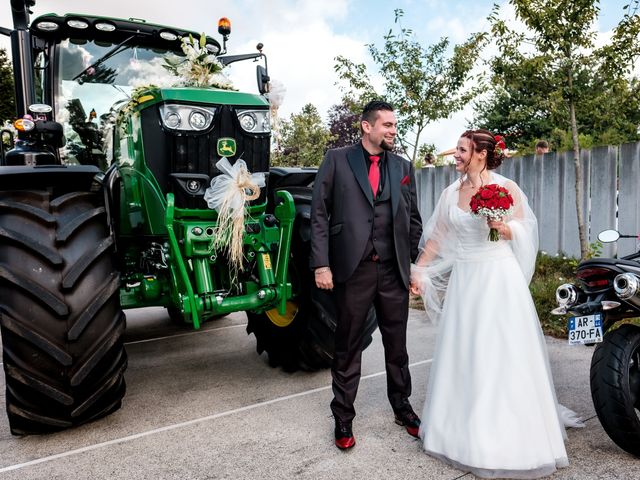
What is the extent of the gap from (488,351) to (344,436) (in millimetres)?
878

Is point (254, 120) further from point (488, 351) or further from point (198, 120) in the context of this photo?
point (488, 351)

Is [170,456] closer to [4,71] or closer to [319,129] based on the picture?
[319,129]

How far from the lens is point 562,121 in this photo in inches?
262

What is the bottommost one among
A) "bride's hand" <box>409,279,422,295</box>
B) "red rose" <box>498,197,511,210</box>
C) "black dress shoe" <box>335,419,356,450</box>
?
"black dress shoe" <box>335,419,356,450</box>

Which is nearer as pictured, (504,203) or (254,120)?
(504,203)

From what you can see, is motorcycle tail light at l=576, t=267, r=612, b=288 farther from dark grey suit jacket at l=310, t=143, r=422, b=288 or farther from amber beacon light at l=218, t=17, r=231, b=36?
amber beacon light at l=218, t=17, r=231, b=36

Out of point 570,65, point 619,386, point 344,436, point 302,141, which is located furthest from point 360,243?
point 302,141

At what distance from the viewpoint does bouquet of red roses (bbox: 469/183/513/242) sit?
2.76 m

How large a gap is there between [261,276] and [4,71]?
14.8 metres

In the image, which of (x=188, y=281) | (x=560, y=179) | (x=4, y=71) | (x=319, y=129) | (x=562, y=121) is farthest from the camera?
(x=4, y=71)

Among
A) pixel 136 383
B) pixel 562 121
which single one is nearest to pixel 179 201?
pixel 136 383

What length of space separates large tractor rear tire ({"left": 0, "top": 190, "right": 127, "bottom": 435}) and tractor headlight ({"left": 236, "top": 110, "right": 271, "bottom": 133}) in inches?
40.3

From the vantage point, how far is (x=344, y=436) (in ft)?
9.77

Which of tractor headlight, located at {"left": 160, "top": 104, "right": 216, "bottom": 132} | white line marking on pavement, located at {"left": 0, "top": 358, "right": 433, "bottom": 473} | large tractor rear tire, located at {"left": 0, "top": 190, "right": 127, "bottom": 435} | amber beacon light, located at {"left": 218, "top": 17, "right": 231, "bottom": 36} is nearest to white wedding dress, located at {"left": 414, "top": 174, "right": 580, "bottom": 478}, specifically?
white line marking on pavement, located at {"left": 0, "top": 358, "right": 433, "bottom": 473}
